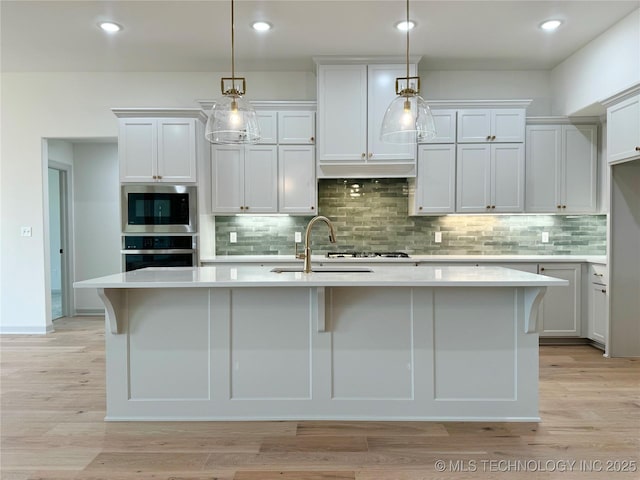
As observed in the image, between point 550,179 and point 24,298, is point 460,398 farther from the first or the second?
point 24,298

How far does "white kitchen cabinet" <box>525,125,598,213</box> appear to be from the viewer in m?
4.74

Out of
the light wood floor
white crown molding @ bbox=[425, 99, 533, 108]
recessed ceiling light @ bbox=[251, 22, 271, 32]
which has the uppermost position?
recessed ceiling light @ bbox=[251, 22, 271, 32]

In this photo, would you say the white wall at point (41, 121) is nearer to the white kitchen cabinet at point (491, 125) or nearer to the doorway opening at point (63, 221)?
the doorway opening at point (63, 221)

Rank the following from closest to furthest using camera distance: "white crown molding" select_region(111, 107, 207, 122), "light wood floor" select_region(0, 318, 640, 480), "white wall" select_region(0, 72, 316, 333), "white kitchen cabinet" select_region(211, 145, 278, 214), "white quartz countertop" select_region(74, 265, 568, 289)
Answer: "light wood floor" select_region(0, 318, 640, 480)
"white quartz countertop" select_region(74, 265, 568, 289)
"white crown molding" select_region(111, 107, 207, 122)
"white kitchen cabinet" select_region(211, 145, 278, 214)
"white wall" select_region(0, 72, 316, 333)

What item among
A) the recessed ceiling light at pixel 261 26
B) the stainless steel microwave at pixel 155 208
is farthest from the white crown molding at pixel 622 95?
the stainless steel microwave at pixel 155 208

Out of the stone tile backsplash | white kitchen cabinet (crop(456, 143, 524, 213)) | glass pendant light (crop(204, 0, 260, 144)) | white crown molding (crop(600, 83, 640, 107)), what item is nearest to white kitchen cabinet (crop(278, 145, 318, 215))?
the stone tile backsplash

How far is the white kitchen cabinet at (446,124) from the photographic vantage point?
471 cm

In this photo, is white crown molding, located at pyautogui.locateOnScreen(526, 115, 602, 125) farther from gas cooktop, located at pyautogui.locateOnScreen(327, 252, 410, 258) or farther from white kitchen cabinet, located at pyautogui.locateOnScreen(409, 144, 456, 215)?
gas cooktop, located at pyautogui.locateOnScreen(327, 252, 410, 258)

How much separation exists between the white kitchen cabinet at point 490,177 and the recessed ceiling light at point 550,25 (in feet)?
3.76

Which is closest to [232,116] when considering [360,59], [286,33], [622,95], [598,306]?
[286,33]

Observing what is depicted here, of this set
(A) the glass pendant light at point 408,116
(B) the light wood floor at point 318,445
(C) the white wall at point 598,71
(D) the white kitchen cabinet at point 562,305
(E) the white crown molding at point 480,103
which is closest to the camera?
(B) the light wood floor at point 318,445

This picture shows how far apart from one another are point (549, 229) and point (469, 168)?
1248mm

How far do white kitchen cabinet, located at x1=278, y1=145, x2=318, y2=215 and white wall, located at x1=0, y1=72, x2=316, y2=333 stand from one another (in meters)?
0.72

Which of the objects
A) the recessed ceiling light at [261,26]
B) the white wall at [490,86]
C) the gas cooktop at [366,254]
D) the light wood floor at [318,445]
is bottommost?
the light wood floor at [318,445]
